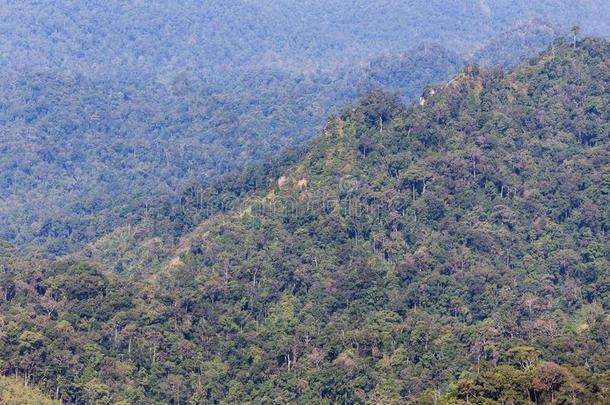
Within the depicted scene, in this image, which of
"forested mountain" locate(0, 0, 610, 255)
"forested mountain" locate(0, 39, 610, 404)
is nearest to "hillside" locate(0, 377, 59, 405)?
"forested mountain" locate(0, 39, 610, 404)

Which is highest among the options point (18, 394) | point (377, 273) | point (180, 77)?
point (18, 394)

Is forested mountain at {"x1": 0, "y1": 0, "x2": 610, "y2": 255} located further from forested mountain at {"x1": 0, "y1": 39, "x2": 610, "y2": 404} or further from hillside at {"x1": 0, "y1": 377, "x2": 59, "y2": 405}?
hillside at {"x1": 0, "y1": 377, "x2": 59, "y2": 405}

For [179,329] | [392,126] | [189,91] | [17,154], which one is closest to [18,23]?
[189,91]

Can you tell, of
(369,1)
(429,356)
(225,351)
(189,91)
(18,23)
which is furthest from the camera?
(369,1)

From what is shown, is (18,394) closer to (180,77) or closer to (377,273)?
(377,273)

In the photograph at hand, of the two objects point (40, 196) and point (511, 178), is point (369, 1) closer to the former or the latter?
point (40, 196)

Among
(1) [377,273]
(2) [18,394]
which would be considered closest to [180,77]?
(1) [377,273]
